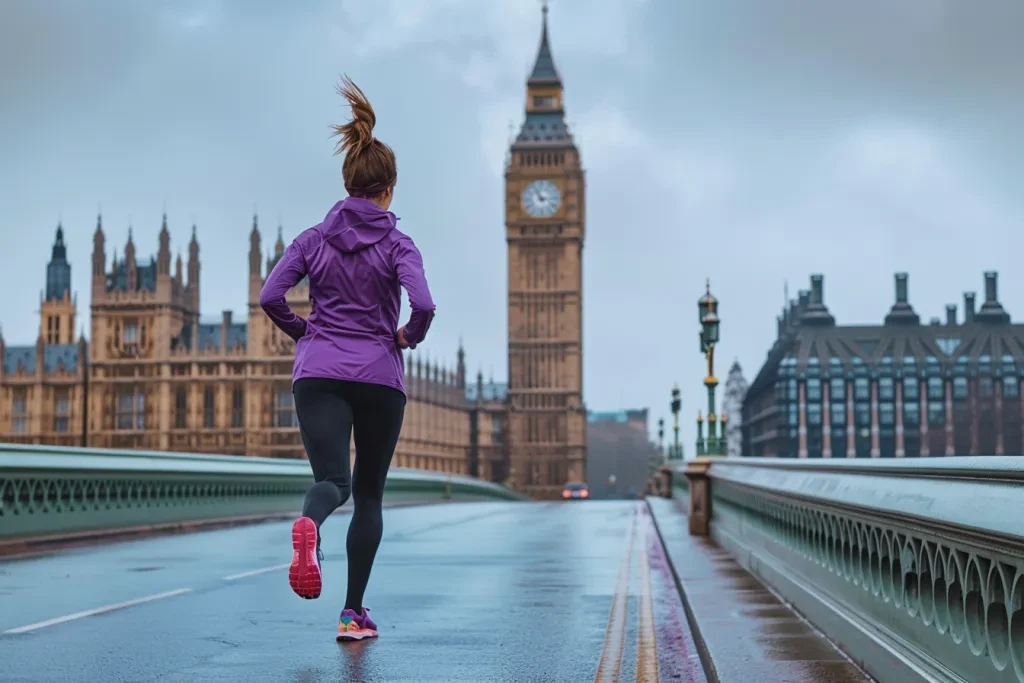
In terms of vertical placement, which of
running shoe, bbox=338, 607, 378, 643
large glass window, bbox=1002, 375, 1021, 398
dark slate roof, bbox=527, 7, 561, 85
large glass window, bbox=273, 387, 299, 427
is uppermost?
dark slate roof, bbox=527, 7, 561, 85

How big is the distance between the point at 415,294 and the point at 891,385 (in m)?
132

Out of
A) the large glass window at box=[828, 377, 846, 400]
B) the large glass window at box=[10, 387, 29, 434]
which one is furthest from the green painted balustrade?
the large glass window at box=[828, 377, 846, 400]

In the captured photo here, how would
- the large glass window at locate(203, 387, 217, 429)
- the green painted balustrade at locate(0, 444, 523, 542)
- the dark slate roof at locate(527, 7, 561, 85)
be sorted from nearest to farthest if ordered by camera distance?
the green painted balustrade at locate(0, 444, 523, 542)
the large glass window at locate(203, 387, 217, 429)
the dark slate roof at locate(527, 7, 561, 85)

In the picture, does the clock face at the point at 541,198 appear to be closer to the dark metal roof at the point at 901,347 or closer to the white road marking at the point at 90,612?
the dark metal roof at the point at 901,347

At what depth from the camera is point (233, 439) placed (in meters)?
92.9

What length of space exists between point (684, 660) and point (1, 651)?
3.20 m

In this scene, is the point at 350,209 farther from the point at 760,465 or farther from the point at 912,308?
the point at 912,308

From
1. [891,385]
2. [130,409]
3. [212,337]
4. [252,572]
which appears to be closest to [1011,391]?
[891,385]

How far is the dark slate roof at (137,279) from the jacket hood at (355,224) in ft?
303

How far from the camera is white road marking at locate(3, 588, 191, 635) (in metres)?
7.71

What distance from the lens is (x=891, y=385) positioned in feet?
438

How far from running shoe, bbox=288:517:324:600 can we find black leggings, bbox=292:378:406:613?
0.15 meters

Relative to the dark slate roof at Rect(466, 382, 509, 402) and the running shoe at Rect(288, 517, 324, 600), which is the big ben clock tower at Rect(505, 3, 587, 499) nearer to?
the dark slate roof at Rect(466, 382, 509, 402)

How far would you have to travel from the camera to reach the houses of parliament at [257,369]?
93.1 meters
